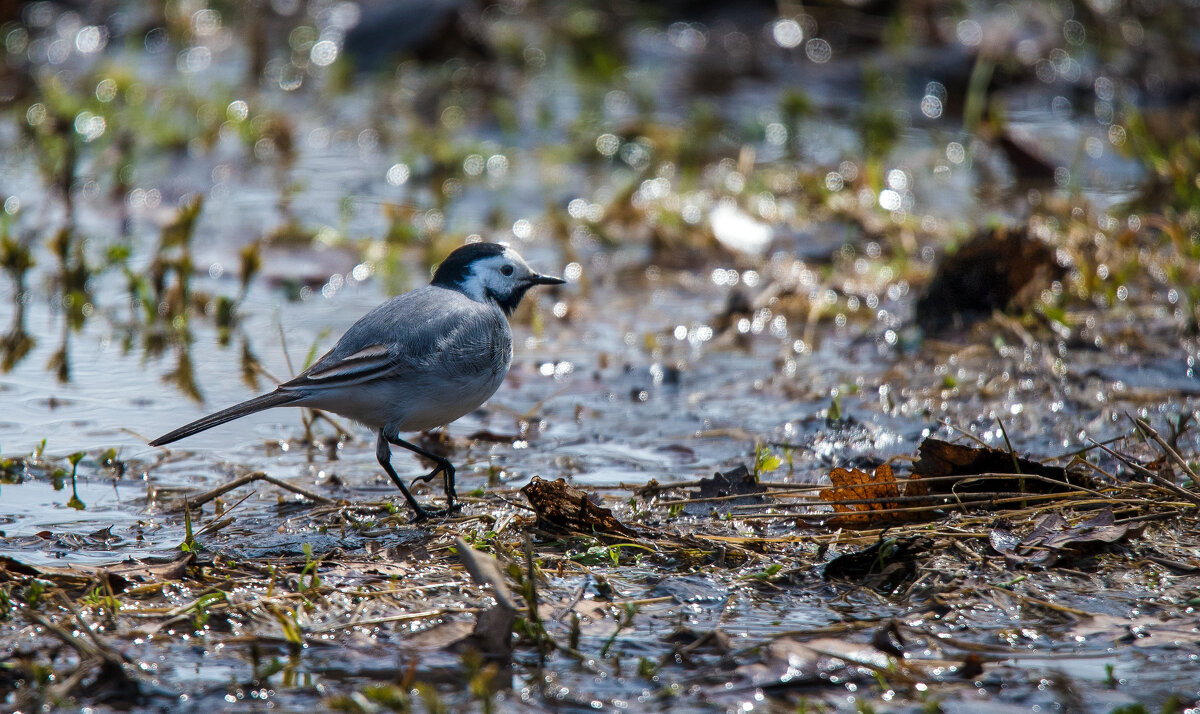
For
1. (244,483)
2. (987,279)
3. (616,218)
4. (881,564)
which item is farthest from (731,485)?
(616,218)

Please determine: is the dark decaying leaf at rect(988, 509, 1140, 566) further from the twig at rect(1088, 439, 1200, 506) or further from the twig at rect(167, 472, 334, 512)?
the twig at rect(167, 472, 334, 512)

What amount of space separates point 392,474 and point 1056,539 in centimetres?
257

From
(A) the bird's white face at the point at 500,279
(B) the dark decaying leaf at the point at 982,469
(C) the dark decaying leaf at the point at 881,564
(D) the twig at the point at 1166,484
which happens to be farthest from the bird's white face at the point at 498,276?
(D) the twig at the point at 1166,484

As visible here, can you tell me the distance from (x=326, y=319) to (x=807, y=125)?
5.09 meters

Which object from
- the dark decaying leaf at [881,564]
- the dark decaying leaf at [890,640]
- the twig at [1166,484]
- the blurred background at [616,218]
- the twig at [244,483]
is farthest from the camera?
the blurred background at [616,218]

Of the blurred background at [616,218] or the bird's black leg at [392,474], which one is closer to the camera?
the bird's black leg at [392,474]

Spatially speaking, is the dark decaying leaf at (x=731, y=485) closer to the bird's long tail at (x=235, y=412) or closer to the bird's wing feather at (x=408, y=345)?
the bird's wing feather at (x=408, y=345)

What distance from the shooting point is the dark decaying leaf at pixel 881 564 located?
169 inches

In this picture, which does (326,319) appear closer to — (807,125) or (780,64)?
(807,125)

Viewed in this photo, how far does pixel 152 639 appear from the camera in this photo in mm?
3889

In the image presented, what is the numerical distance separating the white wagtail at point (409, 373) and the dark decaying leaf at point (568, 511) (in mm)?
536

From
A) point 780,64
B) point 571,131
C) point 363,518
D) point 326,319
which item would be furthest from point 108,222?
point 780,64

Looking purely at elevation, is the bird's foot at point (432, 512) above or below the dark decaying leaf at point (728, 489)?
below

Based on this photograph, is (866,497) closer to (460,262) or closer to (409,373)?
(409,373)
